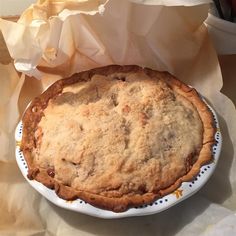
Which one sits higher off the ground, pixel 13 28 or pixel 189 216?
pixel 13 28

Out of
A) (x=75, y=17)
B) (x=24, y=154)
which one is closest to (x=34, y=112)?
(x=24, y=154)

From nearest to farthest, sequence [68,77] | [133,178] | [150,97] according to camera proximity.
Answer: [133,178], [150,97], [68,77]

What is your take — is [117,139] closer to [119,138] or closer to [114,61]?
→ [119,138]

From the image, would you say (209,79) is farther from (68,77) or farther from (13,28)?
(13,28)

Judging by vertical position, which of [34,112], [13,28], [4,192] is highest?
[13,28]
